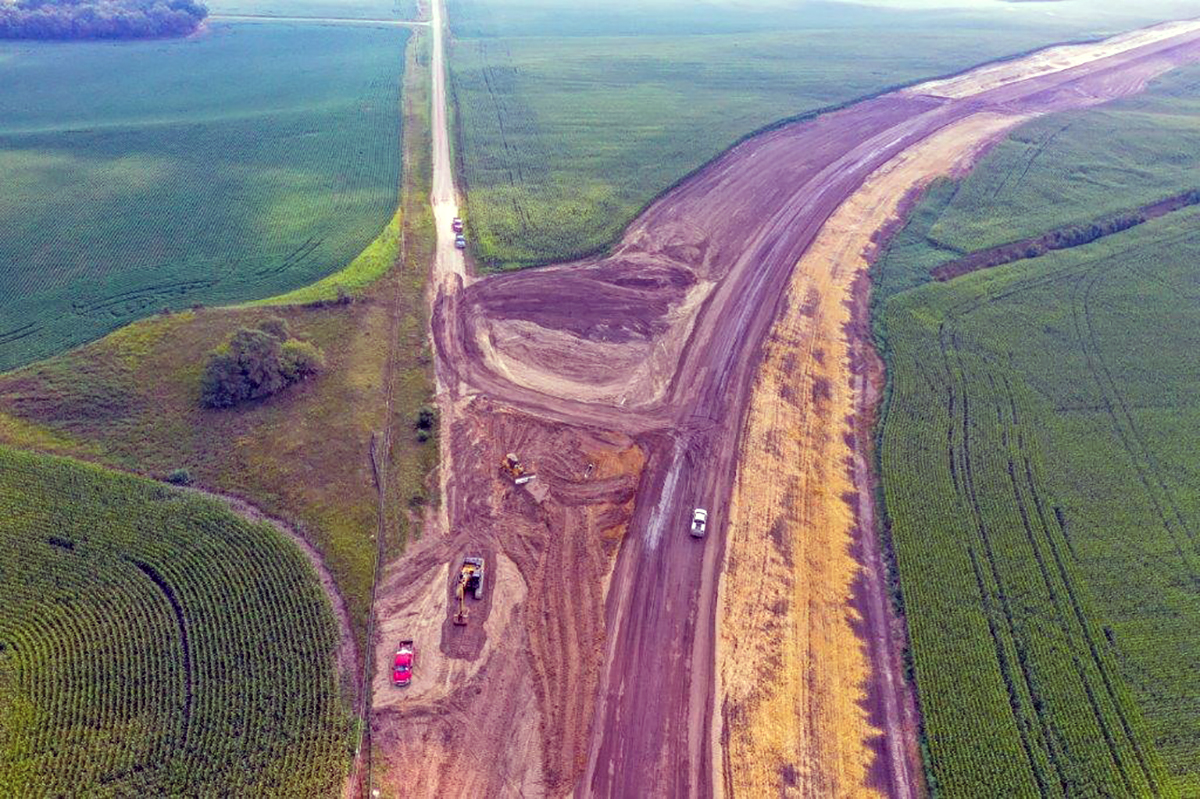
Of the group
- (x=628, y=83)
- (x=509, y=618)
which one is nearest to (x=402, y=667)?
(x=509, y=618)

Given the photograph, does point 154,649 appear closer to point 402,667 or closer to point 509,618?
point 402,667

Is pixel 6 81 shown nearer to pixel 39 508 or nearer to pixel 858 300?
pixel 39 508

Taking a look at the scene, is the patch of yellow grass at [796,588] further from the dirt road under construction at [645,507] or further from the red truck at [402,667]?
the red truck at [402,667]

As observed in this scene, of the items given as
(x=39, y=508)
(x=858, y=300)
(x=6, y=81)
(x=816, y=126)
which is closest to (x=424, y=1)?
(x=6, y=81)

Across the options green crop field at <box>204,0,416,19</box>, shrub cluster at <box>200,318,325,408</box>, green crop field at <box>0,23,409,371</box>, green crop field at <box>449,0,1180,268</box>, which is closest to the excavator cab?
shrub cluster at <box>200,318,325,408</box>

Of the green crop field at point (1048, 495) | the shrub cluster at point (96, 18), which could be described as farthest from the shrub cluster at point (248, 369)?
the shrub cluster at point (96, 18)

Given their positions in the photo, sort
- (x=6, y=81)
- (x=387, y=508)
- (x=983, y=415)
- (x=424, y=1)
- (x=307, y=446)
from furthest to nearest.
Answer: (x=424, y=1), (x=6, y=81), (x=983, y=415), (x=307, y=446), (x=387, y=508)

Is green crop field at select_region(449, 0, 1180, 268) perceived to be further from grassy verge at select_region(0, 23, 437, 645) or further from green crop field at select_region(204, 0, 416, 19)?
grassy verge at select_region(0, 23, 437, 645)
